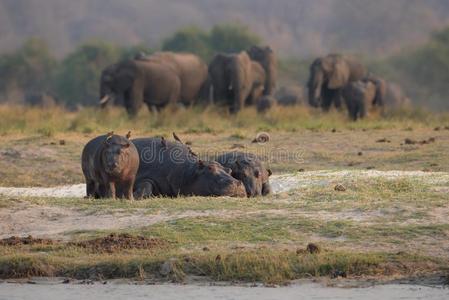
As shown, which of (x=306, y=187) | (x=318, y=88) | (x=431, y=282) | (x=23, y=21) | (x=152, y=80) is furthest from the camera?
(x=23, y=21)

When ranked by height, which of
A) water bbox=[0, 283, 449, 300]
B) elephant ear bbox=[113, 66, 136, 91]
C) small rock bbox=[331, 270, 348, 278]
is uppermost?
elephant ear bbox=[113, 66, 136, 91]

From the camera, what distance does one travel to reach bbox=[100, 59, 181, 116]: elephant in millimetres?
28656

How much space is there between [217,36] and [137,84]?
85.1ft

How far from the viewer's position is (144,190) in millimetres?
13203

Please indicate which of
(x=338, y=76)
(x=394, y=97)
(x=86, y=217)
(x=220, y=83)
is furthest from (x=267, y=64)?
(x=86, y=217)

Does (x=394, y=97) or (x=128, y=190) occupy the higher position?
(x=128, y=190)

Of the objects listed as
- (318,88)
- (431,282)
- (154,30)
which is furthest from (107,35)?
(431,282)

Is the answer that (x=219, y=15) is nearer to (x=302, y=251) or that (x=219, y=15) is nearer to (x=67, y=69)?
(x=67, y=69)

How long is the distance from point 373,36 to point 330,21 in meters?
4.41

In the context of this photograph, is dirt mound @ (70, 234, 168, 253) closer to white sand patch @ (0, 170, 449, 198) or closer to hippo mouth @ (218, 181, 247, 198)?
hippo mouth @ (218, 181, 247, 198)

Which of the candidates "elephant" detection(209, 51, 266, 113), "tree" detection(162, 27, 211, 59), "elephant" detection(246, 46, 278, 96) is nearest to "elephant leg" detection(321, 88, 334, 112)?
"elephant" detection(246, 46, 278, 96)

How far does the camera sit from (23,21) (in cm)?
6869

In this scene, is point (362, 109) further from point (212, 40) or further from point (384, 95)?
point (212, 40)

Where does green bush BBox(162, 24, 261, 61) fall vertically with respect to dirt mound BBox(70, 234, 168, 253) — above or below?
above
